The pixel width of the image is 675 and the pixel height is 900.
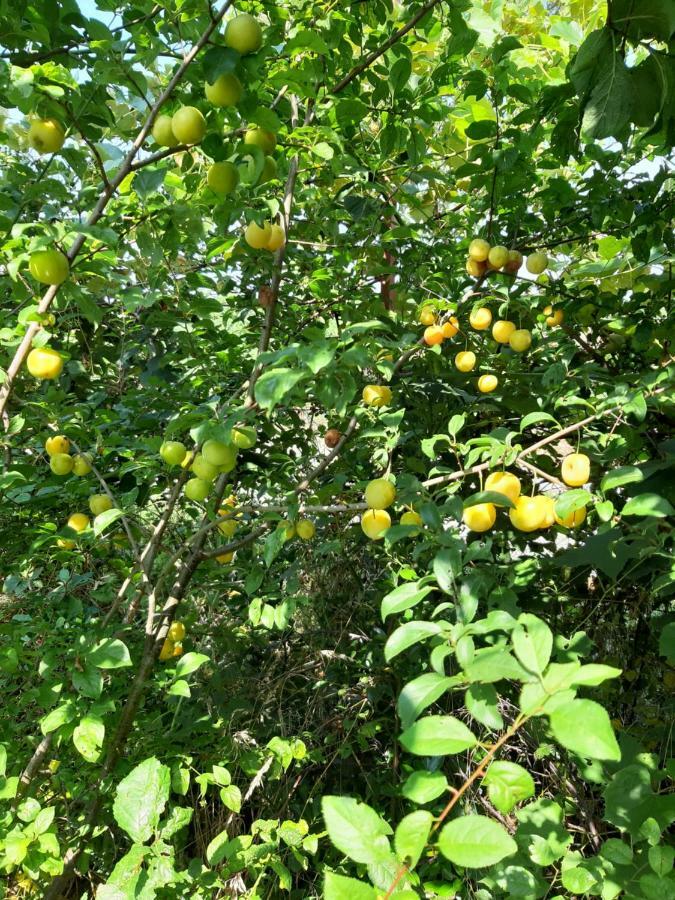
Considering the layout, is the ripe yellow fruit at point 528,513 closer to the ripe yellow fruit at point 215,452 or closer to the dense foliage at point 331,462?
the dense foliage at point 331,462

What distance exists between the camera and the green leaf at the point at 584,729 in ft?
1.75

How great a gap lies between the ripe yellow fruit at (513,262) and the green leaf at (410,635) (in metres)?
1.54

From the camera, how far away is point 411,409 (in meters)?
2.33

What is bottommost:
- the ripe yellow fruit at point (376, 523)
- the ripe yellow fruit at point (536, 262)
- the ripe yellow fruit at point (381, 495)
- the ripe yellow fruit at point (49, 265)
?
the ripe yellow fruit at point (376, 523)

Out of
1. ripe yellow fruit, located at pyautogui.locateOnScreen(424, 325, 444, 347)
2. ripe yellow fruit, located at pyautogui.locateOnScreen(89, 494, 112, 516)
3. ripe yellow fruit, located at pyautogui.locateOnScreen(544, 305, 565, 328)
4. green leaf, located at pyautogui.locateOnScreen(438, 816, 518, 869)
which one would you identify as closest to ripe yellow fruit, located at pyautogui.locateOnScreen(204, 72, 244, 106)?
ripe yellow fruit, located at pyautogui.locateOnScreen(424, 325, 444, 347)

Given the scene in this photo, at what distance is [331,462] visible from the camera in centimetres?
205

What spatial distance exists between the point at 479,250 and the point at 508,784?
1644 millimetres

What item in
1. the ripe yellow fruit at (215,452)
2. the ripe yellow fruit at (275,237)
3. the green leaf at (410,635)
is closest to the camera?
the green leaf at (410,635)

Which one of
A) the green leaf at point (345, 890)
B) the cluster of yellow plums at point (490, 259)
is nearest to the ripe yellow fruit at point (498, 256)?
the cluster of yellow plums at point (490, 259)

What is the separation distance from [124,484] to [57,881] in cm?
104

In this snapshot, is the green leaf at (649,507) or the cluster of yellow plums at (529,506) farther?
the cluster of yellow plums at (529,506)

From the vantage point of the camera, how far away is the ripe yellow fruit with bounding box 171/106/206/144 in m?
1.13

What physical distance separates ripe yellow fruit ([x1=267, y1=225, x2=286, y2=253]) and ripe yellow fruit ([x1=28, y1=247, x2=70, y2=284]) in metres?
0.53

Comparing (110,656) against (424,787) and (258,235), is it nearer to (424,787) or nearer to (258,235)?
(424,787)
